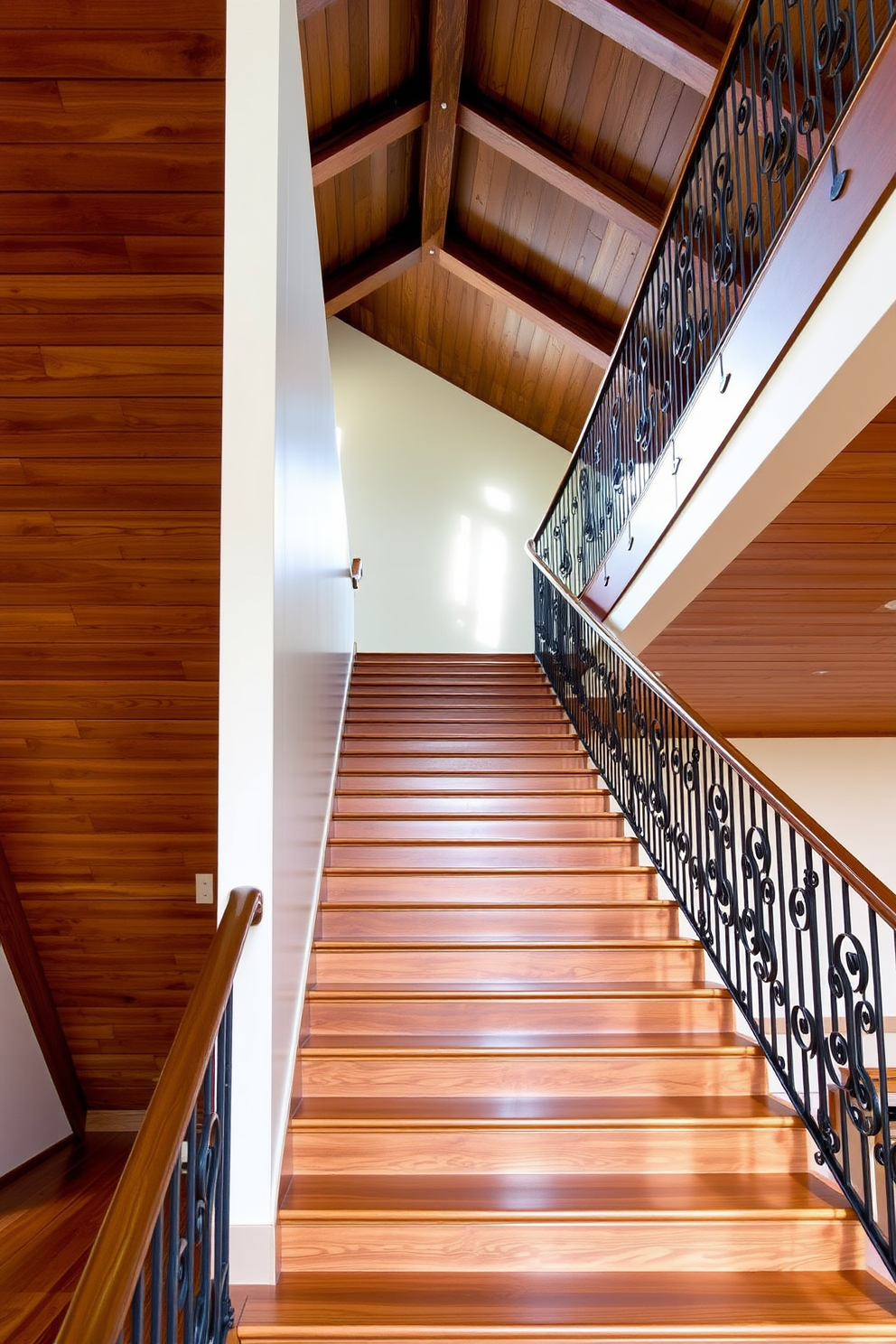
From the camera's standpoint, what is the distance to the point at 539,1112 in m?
2.77

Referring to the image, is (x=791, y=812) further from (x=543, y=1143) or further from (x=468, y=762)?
(x=468, y=762)

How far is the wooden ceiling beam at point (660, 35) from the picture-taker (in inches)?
202

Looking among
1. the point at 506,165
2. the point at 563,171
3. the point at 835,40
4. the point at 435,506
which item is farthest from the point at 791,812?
the point at 435,506

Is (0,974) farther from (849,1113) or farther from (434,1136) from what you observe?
(849,1113)

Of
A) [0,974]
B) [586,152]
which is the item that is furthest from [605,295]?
[0,974]

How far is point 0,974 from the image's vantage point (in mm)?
5098

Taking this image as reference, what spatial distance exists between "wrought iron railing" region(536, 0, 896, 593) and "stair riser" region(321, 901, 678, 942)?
1948 millimetres

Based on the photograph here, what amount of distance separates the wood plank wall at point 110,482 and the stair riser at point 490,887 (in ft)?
3.33

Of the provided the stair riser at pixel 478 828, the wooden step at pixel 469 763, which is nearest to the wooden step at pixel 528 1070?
the stair riser at pixel 478 828

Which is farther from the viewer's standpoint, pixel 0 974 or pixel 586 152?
pixel 586 152

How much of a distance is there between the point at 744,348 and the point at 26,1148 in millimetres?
5236

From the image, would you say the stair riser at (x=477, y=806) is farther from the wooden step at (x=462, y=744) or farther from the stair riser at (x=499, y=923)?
the stair riser at (x=499, y=923)

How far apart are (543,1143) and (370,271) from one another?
25.2 ft

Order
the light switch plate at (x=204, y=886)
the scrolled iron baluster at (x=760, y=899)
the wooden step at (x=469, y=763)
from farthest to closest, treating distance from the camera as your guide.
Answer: the light switch plate at (x=204, y=886), the wooden step at (x=469, y=763), the scrolled iron baluster at (x=760, y=899)
